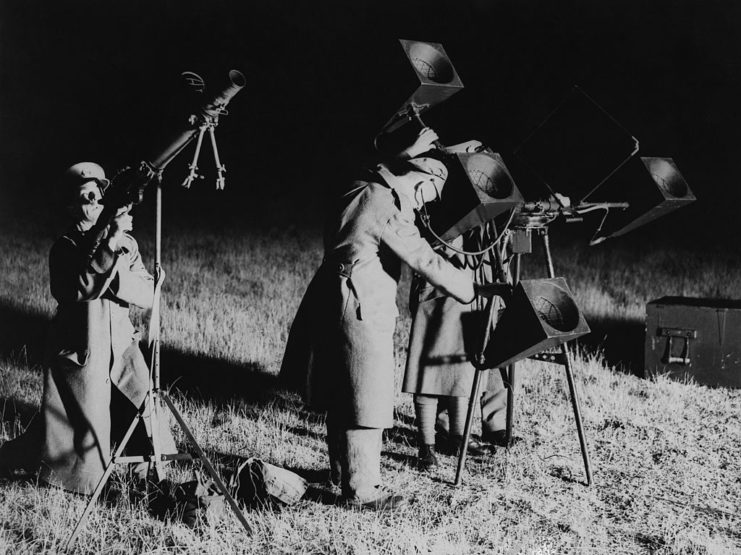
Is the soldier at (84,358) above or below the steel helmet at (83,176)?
below

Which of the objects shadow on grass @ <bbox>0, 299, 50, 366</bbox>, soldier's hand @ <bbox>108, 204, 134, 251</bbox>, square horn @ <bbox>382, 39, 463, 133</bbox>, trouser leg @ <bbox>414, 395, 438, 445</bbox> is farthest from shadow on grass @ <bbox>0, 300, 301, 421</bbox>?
square horn @ <bbox>382, 39, 463, 133</bbox>

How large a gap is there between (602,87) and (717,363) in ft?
45.0

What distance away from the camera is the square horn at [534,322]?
365 centimetres

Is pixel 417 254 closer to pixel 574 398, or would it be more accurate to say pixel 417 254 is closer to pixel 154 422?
pixel 574 398

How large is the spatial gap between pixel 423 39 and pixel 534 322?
14.0 meters

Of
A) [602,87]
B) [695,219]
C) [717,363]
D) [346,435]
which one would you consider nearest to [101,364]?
[346,435]

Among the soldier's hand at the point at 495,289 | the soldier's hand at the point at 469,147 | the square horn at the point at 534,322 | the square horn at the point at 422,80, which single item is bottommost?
the square horn at the point at 534,322

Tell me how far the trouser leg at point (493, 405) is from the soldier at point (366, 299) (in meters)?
1.30

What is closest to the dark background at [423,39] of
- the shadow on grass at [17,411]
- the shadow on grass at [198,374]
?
the shadow on grass at [198,374]

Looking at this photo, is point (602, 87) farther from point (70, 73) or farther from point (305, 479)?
point (305, 479)

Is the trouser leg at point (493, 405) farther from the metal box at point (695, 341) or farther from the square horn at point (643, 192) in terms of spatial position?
the metal box at point (695, 341)

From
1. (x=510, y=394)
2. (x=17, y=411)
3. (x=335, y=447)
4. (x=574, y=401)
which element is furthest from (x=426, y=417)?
(x=17, y=411)

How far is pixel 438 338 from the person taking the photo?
464 centimetres

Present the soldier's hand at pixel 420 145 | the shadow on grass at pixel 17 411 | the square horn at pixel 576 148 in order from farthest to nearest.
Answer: the shadow on grass at pixel 17 411, the square horn at pixel 576 148, the soldier's hand at pixel 420 145
